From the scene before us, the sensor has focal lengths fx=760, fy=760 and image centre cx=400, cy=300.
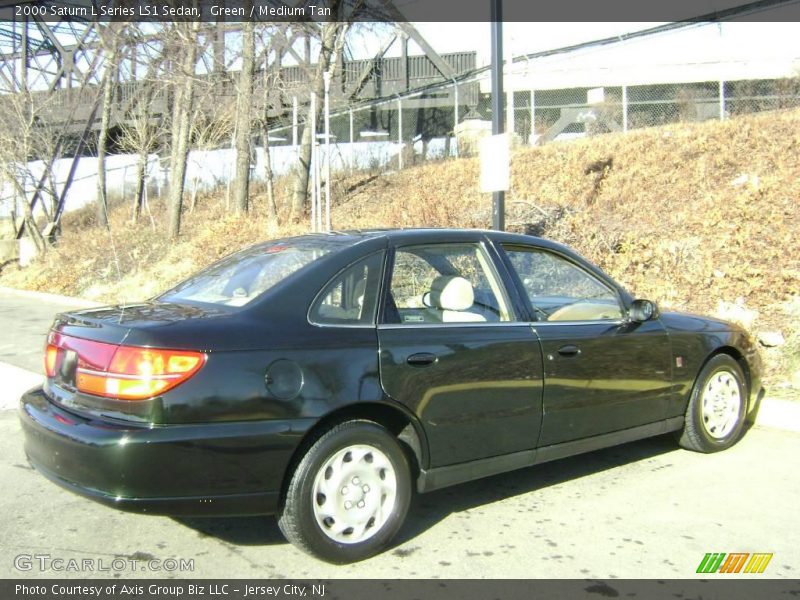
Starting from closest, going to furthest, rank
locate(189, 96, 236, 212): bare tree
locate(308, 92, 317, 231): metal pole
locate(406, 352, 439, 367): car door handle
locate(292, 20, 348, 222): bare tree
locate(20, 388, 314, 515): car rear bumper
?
locate(20, 388, 314, 515): car rear bumper
locate(406, 352, 439, 367): car door handle
locate(308, 92, 317, 231): metal pole
locate(292, 20, 348, 222): bare tree
locate(189, 96, 236, 212): bare tree

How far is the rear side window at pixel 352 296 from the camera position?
3.87 meters

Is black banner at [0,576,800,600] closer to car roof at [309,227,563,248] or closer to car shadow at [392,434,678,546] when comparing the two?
car shadow at [392,434,678,546]

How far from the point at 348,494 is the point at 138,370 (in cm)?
117

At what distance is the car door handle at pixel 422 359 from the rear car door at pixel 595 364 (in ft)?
2.64

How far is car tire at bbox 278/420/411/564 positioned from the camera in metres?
3.62

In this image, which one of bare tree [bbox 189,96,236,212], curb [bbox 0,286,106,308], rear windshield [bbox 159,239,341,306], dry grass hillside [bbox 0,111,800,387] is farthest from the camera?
bare tree [bbox 189,96,236,212]

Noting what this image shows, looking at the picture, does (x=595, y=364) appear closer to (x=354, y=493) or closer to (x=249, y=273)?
(x=354, y=493)

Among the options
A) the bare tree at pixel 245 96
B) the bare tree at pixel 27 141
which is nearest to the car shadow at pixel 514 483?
the bare tree at pixel 245 96

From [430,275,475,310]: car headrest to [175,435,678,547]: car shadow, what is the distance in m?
1.24

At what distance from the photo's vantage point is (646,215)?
11750mm

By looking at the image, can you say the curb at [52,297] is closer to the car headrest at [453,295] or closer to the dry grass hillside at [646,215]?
the dry grass hillside at [646,215]

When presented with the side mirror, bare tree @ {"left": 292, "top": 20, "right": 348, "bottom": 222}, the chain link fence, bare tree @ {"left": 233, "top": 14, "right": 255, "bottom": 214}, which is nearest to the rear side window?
the side mirror

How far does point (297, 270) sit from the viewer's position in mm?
4023

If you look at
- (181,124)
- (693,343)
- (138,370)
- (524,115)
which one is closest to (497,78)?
(693,343)
